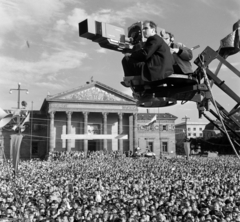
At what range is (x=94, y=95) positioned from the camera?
52.8 m

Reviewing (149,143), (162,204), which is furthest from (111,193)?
(149,143)

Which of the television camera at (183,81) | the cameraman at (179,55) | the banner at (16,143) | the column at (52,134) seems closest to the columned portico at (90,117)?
the column at (52,134)

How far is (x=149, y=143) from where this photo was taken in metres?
62.6

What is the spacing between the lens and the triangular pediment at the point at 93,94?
5134cm

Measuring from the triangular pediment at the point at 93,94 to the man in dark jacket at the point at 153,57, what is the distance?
48.0m

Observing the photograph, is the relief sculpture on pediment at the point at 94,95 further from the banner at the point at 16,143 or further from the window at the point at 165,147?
the banner at the point at 16,143

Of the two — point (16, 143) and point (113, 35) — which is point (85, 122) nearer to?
point (16, 143)

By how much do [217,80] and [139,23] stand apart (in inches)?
42.2

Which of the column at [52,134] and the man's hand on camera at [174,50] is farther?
the column at [52,134]

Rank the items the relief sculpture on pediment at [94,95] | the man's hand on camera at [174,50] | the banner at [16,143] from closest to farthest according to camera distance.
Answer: the man's hand on camera at [174,50] → the banner at [16,143] → the relief sculpture on pediment at [94,95]

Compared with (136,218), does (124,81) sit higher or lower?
higher

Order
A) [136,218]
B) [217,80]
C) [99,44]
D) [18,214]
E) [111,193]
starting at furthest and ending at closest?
[111,193]
[18,214]
[136,218]
[217,80]
[99,44]

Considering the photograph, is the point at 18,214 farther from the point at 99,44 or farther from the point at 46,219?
the point at 99,44

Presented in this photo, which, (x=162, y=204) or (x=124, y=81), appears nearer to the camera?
(x=124, y=81)
